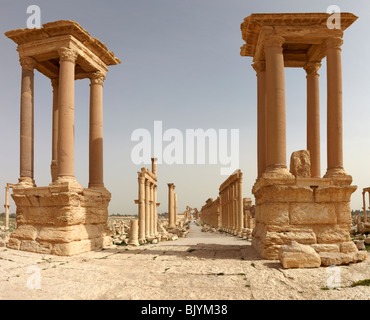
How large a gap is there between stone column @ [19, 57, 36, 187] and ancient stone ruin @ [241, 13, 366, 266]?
9.04 metres

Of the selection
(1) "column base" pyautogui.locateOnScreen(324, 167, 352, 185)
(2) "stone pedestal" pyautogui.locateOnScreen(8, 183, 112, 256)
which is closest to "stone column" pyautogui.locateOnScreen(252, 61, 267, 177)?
(1) "column base" pyautogui.locateOnScreen(324, 167, 352, 185)

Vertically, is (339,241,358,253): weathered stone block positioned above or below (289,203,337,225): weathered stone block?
below

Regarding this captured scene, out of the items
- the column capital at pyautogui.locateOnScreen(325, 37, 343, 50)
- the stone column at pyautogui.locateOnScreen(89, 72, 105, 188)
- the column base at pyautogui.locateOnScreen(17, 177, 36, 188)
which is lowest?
the column base at pyautogui.locateOnScreen(17, 177, 36, 188)

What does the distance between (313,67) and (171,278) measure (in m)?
10.8

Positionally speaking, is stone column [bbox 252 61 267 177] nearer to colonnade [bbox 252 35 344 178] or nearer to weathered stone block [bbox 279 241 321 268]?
colonnade [bbox 252 35 344 178]

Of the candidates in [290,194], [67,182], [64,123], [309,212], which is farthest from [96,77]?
[309,212]

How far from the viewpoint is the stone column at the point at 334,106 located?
11289 millimetres

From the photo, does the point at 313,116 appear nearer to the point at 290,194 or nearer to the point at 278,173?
the point at 278,173

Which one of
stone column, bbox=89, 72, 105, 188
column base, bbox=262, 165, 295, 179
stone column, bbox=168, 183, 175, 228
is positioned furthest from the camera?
stone column, bbox=168, 183, 175, 228

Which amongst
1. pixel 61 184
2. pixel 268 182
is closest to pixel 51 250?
pixel 61 184

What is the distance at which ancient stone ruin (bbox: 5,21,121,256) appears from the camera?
12.1 metres

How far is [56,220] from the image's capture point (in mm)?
12047

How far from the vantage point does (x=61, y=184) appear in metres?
12.3

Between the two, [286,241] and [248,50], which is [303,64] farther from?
[286,241]
